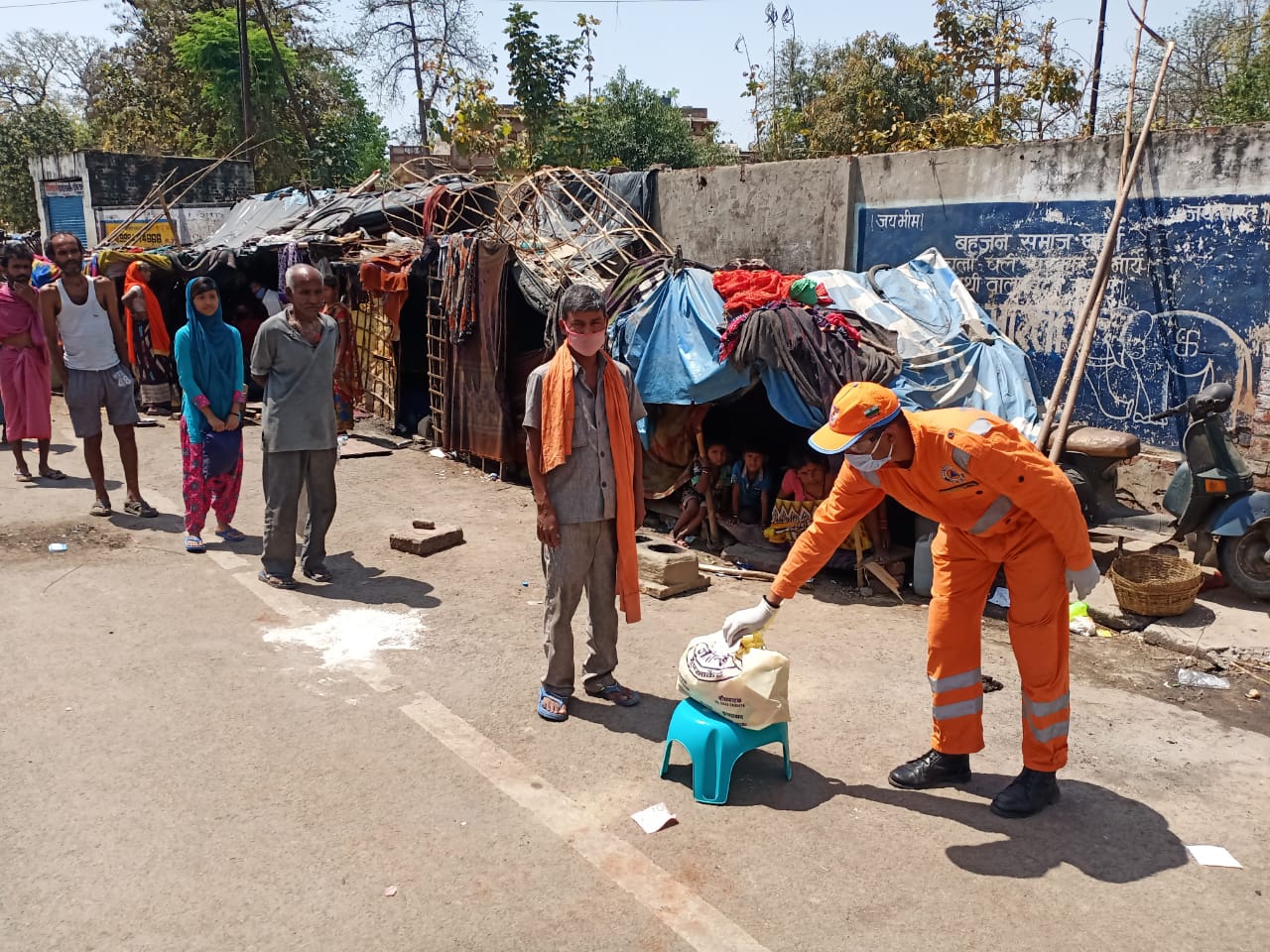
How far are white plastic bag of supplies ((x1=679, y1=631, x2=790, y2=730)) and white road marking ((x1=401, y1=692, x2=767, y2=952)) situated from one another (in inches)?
23.6

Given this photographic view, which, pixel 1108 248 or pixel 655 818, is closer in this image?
pixel 655 818

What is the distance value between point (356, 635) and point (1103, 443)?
4.73 m

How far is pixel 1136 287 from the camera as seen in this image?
275 inches

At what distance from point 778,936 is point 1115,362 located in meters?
5.53

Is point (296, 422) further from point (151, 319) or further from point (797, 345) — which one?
point (151, 319)

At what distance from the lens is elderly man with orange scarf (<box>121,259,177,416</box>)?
1273 cm

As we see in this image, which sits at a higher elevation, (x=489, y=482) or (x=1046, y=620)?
(x=1046, y=620)

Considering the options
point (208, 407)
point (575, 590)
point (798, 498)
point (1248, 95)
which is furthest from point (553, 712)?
point (1248, 95)

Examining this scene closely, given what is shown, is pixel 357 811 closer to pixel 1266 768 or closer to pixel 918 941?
pixel 918 941

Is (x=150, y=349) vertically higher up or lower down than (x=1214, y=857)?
higher up

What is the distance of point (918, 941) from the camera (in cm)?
293

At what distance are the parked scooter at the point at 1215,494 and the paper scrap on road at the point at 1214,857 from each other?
9.42 ft

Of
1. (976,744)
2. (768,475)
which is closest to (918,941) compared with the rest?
(976,744)

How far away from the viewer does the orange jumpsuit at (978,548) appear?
331 centimetres
